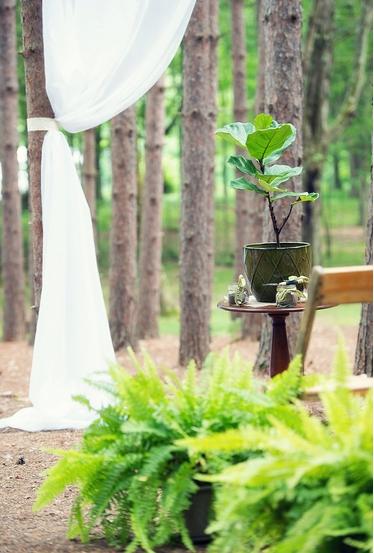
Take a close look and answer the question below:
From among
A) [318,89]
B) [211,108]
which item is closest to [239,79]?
[211,108]

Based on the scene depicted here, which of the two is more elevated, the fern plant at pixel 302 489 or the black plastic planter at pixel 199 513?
the fern plant at pixel 302 489

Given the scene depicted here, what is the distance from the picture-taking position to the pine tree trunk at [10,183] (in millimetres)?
10070

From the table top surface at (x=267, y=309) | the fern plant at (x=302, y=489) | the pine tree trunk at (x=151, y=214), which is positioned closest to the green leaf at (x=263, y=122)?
the table top surface at (x=267, y=309)

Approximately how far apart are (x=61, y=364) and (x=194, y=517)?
2.38 metres

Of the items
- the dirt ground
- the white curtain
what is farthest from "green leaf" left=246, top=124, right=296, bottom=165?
the dirt ground

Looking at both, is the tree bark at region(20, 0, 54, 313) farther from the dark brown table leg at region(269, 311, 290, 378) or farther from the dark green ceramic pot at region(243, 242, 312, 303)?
the dark brown table leg at region(269, 311, 290, 378)

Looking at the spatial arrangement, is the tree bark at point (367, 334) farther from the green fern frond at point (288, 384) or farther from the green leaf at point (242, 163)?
the green fern frond at point (288, 384)

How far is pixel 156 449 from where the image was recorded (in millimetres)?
2645

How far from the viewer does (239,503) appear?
224 centimetres

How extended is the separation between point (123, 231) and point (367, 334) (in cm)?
414

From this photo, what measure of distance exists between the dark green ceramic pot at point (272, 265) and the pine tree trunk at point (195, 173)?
3.19 meters

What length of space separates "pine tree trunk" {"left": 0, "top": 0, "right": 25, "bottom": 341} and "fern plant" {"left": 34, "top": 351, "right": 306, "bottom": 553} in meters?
8.17

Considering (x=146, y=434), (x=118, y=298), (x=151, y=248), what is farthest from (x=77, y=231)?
(x=151, y=248)

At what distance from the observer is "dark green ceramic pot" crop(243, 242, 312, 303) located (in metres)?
4.13
